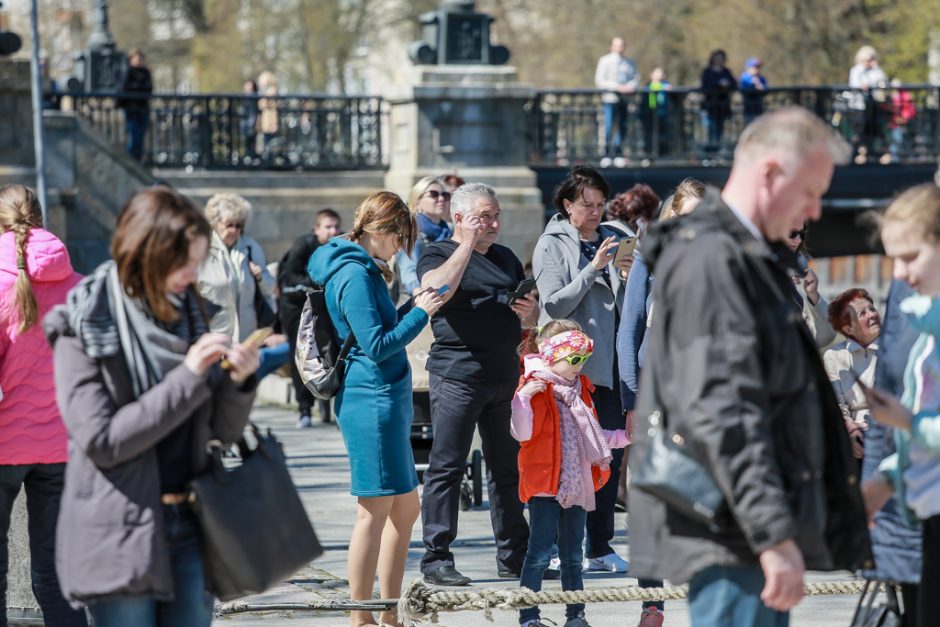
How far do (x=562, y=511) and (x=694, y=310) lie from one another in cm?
339

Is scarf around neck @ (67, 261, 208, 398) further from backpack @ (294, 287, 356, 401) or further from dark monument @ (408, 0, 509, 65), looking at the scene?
dark monument @ (408, 0, 509, 65)

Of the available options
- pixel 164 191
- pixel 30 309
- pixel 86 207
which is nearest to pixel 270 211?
pixel 86 207

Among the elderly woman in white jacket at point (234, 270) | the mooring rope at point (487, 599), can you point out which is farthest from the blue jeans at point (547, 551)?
the elderly woman in white jacket at point (234, 270)

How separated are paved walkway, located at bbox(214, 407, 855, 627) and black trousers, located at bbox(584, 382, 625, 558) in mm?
187

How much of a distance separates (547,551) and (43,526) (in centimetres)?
213

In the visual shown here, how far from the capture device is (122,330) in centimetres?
432

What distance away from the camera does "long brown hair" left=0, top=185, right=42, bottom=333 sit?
593 cm

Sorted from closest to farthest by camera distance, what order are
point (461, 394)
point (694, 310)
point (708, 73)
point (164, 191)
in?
point (694, 310)
point (164, 191)
point (461, 394)
point (708, 73)

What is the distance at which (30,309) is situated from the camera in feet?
19.5

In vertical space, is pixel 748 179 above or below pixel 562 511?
above

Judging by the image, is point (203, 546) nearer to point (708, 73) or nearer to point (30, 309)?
point (30, 309)

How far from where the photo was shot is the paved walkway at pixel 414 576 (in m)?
7.39

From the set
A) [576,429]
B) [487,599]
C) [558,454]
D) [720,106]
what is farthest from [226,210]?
[720,106]

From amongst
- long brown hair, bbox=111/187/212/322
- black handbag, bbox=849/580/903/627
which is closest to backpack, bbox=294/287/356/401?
long brown hair, bbox=111/187/212/322
